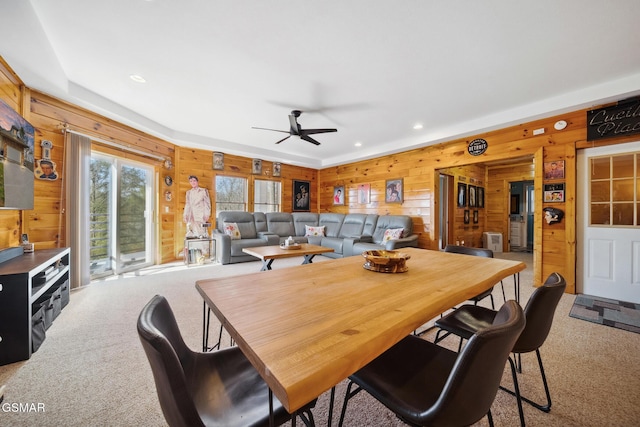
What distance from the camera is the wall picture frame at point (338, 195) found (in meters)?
6.81

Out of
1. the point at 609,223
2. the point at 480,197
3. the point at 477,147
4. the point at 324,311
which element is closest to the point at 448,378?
the point at 324,311

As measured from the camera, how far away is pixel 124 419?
49.7 inches

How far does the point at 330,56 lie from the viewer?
7.53 feet

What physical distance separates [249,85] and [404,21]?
181cm

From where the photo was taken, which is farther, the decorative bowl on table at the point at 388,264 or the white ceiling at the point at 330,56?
the white ceiling at the point at 330,56

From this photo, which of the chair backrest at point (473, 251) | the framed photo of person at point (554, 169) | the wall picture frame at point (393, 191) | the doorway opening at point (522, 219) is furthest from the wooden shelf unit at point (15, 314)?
the doorway opening at point (522, 219)

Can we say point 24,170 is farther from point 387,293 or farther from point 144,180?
point 387,293

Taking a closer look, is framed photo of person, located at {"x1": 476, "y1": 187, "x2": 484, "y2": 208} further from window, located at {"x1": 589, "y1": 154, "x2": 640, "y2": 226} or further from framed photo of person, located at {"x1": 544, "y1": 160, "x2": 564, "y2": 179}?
window, located at {"x1": 589, "y1": 154, "x2": 640, "y2": 226}

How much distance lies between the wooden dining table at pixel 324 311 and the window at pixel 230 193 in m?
4.92

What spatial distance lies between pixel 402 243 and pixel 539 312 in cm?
331

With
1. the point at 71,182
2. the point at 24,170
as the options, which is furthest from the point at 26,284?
the point at 71,182

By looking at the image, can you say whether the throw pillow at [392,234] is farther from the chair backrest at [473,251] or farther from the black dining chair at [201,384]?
the black dining chair at [201,384]

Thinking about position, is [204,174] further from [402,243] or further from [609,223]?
[609,223]

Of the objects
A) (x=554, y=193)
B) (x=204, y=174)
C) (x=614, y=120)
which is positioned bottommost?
(x=554, y=193)
